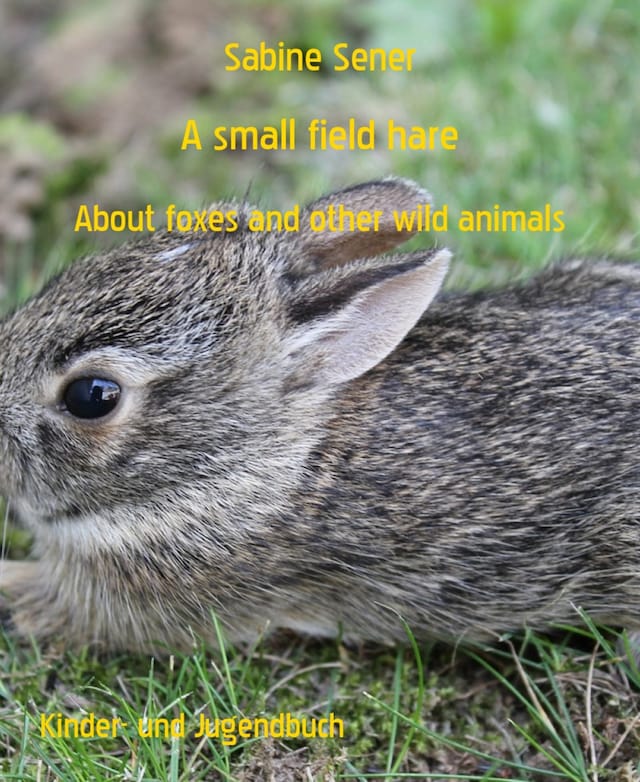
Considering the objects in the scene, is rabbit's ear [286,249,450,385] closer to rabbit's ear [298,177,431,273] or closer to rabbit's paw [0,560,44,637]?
rabbit's ear [298,177,431,273]

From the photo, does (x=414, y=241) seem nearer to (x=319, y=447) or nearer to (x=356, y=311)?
(x=356, y=311)

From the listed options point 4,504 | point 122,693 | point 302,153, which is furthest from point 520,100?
point 122,693

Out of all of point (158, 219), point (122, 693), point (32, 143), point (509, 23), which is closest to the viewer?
point (122, 693)

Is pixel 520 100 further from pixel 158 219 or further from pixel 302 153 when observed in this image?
pixel 158 219

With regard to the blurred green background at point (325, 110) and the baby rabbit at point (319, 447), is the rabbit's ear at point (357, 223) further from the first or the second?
the blurred green background at point (325, 110)

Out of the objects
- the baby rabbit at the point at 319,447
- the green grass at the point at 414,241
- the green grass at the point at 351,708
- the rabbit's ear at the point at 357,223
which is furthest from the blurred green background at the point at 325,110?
the green grass at the point at 351,708

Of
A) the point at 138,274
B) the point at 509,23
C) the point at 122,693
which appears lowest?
the point at 122,693

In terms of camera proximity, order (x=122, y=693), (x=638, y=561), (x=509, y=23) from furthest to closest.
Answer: (x=509, y=23)
(x=122, y=693)
(x=638, y=561)
